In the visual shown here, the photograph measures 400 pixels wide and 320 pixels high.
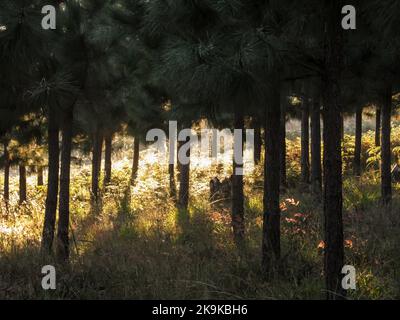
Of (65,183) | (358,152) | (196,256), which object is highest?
(358,152)

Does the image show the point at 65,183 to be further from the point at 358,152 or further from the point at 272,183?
the point at 358,152

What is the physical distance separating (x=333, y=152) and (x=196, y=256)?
3.10 m

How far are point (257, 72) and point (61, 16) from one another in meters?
4.63

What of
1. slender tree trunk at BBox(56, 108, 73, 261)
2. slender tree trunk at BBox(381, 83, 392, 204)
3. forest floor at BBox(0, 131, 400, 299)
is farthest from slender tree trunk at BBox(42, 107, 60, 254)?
slender tree trunk at BBox(381, 83, 392, 204)

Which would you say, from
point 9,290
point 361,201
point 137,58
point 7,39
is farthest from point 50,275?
point 361,201

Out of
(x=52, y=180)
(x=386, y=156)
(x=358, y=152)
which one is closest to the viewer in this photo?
(x=52, y=180)

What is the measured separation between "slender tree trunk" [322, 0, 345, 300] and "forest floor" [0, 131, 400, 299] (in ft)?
1.34

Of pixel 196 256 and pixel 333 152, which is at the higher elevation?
pixel 333 152

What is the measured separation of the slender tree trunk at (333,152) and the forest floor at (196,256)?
408mm

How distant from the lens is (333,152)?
552cm

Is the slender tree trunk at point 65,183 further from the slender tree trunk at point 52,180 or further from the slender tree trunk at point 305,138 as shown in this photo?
the slender tree trunk at point 305,138

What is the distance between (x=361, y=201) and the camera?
37.3ft

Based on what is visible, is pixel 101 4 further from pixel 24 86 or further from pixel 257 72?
pixel 257 72

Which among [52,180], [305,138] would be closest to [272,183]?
[52,180]
